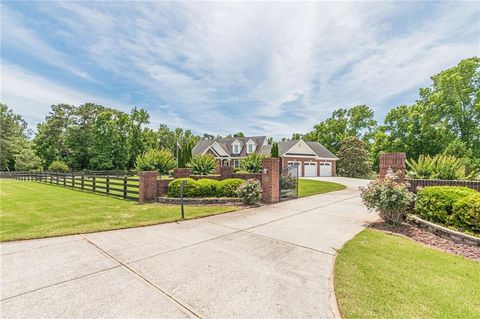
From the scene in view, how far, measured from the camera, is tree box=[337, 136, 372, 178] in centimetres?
3622

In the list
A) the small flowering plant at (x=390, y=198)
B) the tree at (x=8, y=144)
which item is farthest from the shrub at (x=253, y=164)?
the tree at (x=8, y=144)

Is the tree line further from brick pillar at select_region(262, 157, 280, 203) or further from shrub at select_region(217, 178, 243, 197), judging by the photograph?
brick pillar at select_region(262, 157, 280, 203)

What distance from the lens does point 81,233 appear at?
6078 millimetres

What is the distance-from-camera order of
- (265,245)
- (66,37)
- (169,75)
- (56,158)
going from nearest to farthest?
(265,245), (66,37), (169,75), (56,158)

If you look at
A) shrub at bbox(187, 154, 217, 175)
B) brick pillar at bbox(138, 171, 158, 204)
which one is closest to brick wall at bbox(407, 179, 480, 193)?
shrub at bbox(187, 154, 217, 175)

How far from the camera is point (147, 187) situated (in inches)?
432

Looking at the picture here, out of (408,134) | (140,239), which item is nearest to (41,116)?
(140,239)

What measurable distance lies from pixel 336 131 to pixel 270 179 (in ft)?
136

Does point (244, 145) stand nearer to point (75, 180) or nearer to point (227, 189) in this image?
point (75, 180)

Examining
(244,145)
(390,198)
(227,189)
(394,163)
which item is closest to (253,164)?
(227,189)

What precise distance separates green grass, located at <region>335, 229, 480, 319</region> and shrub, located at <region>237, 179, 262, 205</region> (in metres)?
5.27

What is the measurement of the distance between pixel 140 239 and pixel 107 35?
892 centimetres

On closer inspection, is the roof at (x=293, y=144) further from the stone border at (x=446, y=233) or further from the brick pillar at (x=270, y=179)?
the stone border at (x=446, y=233)

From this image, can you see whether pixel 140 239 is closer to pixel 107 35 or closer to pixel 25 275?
pixel 25 275
